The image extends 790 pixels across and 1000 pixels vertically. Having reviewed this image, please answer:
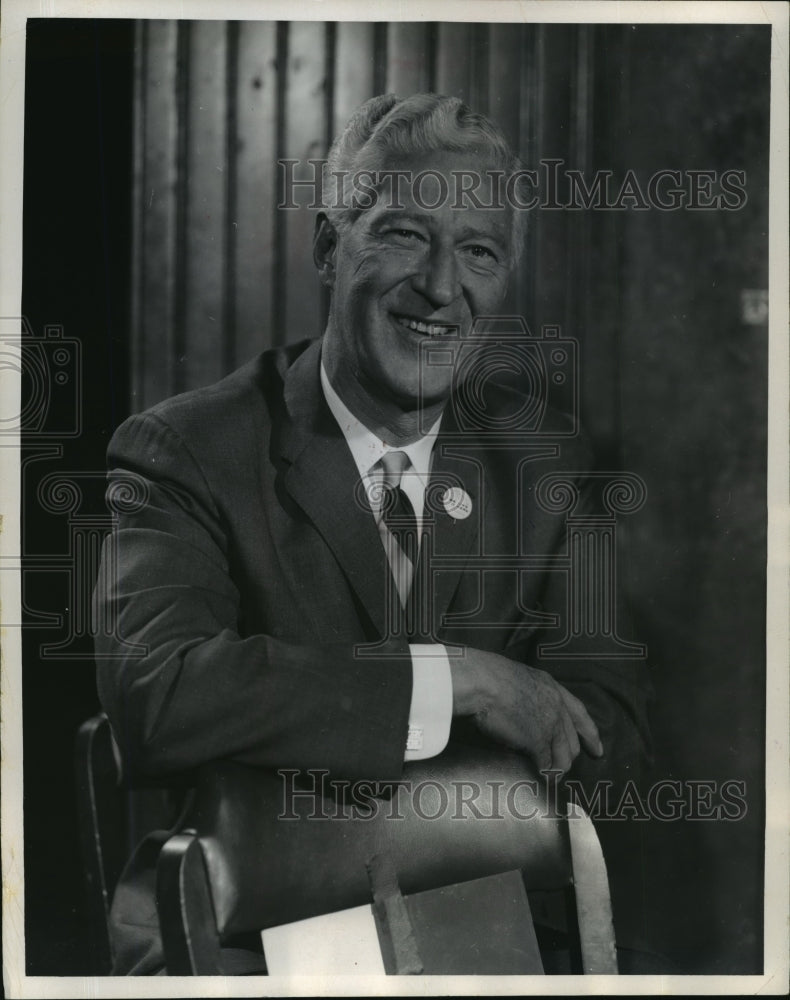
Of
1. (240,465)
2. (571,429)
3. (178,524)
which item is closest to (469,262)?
(571,429)

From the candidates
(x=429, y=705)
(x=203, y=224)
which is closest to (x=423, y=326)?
(x=203, y=224)

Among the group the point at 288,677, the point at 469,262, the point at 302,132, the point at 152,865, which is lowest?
the point at 152,865

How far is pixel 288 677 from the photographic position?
213 centimetres

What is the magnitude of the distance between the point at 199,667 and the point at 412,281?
0.87 m

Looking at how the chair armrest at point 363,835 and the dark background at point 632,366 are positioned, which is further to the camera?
the dark background at point 632,366

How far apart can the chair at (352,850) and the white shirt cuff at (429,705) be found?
0.16 ft

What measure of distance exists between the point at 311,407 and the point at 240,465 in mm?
188

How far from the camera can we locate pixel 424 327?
7.25 ft

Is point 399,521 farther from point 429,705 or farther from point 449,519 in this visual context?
point 429,705

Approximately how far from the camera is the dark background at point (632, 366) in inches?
89.2

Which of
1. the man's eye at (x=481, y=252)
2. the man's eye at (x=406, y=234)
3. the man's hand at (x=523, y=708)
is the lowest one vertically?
the man's hand at (x=523, y=708)

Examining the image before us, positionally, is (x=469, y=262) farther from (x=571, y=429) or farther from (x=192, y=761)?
(x=192, y=761)

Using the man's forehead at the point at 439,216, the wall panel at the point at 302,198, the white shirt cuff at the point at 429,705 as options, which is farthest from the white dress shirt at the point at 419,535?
the man's forehead at the point at 439,216

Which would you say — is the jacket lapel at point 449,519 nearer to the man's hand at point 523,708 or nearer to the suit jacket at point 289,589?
the suit jacket at point 289,589
